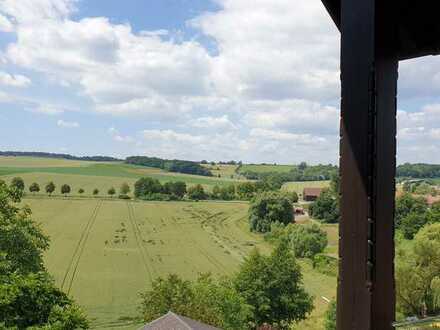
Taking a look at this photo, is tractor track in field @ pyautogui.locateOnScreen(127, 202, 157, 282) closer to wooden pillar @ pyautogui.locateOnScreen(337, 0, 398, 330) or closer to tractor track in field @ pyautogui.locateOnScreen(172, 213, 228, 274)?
tractor track in field @ pyautogui.locateOnScreen(172, 213, 228, 274)

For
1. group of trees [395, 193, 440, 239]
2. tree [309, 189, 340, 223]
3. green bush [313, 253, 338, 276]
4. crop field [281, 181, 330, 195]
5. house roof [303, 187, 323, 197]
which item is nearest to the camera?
group of trees [395, 193, 440, 239]

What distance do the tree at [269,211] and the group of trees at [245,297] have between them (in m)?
36.3

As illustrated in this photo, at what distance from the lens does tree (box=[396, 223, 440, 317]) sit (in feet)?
96.5

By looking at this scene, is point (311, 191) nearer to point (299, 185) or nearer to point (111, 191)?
point (299, 185)

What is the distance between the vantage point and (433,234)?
3319cm

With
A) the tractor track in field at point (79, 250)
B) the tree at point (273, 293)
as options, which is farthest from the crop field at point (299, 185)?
the tree at point (273, 293)

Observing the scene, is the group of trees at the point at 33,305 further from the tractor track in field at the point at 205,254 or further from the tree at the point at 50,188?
the tree at the point at 50,188

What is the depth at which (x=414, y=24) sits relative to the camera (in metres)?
1.99

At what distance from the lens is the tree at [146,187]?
344ft

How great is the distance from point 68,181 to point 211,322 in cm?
8387

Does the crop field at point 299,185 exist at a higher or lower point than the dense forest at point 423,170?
lower

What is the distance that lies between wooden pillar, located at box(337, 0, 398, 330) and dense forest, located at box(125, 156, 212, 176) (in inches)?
5398

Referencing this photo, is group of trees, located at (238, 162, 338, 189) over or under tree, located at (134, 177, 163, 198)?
over

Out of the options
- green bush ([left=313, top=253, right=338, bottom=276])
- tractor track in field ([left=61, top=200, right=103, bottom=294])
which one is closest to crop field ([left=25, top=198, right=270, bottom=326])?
tractor track in field ([left=61, top=200, right=103, bottom=294])
